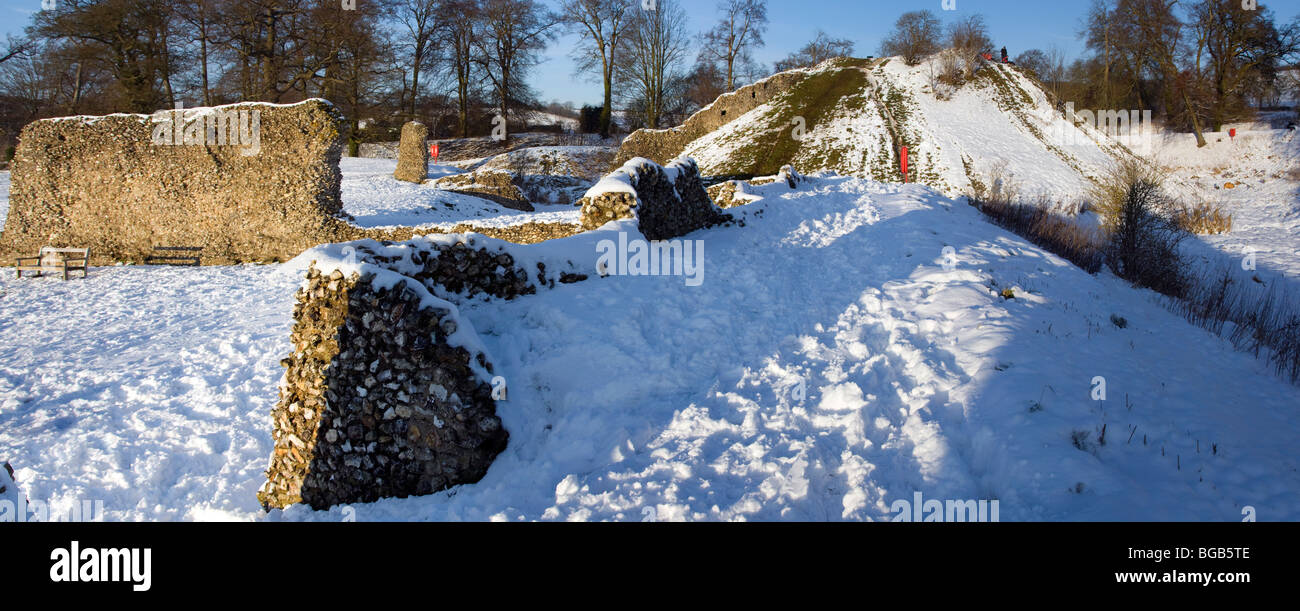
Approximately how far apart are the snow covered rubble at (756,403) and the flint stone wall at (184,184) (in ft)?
16.5

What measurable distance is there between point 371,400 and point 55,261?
1548cm

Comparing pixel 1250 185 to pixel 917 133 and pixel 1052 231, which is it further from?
pixel 1052 231

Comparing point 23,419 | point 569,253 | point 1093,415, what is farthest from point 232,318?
point 1093,415

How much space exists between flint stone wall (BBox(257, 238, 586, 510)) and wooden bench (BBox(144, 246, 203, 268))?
1360cm

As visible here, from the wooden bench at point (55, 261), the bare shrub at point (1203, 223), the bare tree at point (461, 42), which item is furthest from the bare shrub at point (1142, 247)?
the bare tree at point (461, 42)

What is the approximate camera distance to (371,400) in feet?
12.8

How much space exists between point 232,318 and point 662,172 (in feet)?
26.2

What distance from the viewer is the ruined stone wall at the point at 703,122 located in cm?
3612

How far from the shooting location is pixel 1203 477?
3680 mm

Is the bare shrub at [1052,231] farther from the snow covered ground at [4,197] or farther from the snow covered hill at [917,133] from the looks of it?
the snow covered ground at [4,197]

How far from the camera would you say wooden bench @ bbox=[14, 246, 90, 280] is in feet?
43.3

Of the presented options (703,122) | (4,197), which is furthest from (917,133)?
(4,197)

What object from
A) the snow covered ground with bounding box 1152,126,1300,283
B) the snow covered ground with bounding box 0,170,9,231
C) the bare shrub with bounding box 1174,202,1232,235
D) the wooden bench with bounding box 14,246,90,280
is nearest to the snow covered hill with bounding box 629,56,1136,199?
the snow covered ground with bounding box 1152,126,1300,283

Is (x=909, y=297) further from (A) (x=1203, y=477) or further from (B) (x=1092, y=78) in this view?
(B) (x=1092, y=78)
